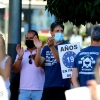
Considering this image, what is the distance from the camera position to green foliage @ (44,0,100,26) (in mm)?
7020

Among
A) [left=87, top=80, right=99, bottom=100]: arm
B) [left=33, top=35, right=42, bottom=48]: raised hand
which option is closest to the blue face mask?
[left=33, top=35, right=42, bottom=48]: raised hand

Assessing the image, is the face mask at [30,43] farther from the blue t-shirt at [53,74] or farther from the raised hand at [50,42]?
the raised hand at [50,42]

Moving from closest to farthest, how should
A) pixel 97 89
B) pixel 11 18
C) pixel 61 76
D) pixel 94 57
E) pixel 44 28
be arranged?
pixel 97 89
pixel 94 57
pixel 61 76
pixel 11 18
pixel 44 28

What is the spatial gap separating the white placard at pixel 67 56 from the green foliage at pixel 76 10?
51cm

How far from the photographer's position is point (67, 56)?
7.21 m

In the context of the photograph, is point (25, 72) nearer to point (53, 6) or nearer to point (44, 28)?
point (53, 6)

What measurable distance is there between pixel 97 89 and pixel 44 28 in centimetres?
2886

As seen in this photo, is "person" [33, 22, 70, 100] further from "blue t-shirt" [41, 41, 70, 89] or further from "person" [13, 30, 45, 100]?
"person" [13, 30, 45, 100]

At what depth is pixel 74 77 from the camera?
6242mm

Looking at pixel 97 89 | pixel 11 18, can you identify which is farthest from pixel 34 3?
pixel 97 89

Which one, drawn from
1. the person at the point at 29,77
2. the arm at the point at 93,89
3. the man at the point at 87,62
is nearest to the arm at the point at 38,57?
the person at the point at 29,77

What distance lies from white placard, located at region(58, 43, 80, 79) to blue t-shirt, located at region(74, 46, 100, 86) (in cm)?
92

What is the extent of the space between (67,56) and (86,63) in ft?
3.62

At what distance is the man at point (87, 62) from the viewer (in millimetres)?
6133
